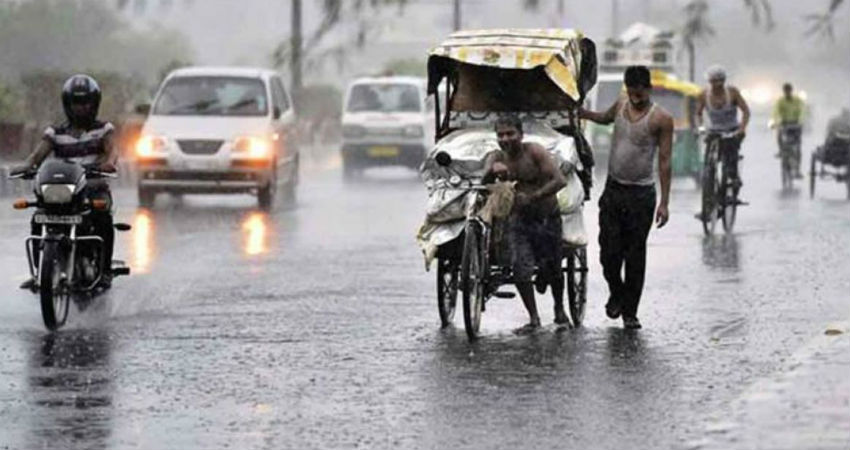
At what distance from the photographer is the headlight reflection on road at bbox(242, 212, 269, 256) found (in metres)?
22.2

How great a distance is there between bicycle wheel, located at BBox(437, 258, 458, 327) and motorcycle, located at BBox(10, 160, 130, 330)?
2265mm

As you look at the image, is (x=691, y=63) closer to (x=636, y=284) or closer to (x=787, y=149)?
(x=787, y=149)

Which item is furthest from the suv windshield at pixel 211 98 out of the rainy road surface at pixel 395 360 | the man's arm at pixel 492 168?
the man's arm at pixel 492 168

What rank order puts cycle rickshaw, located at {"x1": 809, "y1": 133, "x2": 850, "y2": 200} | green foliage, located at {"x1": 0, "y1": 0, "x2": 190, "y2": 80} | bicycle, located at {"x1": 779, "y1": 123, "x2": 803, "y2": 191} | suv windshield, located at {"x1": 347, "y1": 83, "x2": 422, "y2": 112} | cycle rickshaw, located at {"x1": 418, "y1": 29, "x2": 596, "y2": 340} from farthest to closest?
green foliage, located at {"x1": 0, "y1": 0, "x2": 190, "y2": 80} → suv windshield, located at {"x1": 347, "y1": 83, "x2": 422, "y2": 112} → bicycle, located at {"x1": 779, "y1": 123, "x2": 803, "y2": 191} → cycle rickshaw, located at {"x1": 809, "y1": 133, "x2": 850, "y2": 200} → cycle rickshaw, located at {"x1": 418, "y1": 29, "x2": 596, "y2": 340}

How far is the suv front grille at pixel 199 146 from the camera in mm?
29391

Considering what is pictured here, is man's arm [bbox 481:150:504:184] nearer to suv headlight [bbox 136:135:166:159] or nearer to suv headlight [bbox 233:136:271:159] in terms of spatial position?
suv headlight [bbox 233:136:271:159]

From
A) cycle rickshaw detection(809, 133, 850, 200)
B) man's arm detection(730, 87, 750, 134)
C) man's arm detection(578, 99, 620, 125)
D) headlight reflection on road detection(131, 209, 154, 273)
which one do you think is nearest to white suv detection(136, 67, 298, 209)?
headlight reflection on road detection(131, 209, 154, 273)

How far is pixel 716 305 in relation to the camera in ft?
55.1

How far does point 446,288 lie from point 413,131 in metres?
26.7

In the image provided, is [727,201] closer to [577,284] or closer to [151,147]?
[151,147]

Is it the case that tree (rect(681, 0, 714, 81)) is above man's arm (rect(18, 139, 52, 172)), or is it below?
below

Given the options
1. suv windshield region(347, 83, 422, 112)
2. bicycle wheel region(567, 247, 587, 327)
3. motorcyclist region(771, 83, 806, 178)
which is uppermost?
bicycle wheel region(567, 247, 587, 327)

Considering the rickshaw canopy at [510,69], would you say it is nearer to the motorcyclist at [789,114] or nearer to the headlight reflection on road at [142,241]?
the headlight reflection on road at [142,241]

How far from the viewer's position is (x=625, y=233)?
50.7 ft
